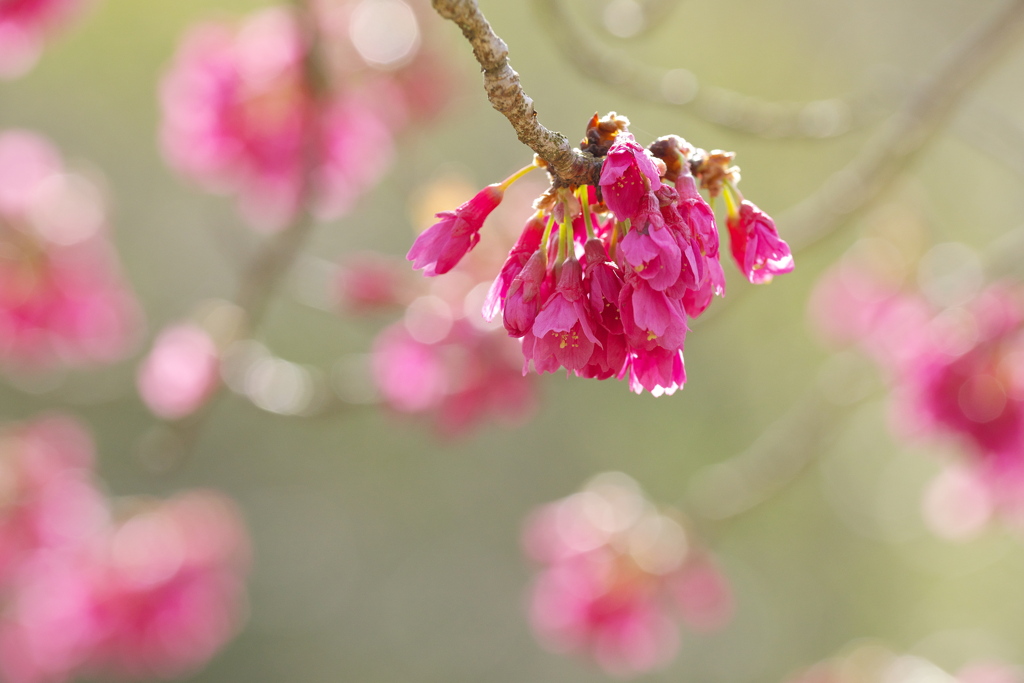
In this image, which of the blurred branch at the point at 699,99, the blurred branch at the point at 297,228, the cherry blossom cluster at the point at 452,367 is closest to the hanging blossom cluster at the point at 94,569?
the blurred branch at the point at 297,228

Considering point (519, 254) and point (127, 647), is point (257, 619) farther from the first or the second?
point (519, 254)

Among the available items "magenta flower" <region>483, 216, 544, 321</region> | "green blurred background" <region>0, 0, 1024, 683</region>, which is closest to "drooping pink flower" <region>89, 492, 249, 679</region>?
"magenta flower" <region>483, 216, 544, 321</region>

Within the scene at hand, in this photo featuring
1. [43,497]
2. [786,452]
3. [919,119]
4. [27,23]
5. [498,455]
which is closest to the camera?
[919,119]

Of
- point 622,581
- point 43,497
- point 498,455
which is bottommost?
point 622,581

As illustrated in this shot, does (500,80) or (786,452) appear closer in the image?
(500,80)

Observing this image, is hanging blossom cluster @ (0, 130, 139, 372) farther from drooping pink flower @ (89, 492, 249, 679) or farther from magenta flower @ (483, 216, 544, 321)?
magenta flower @ (483, 216, 544, 321)

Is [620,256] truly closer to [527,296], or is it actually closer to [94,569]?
[527,296]

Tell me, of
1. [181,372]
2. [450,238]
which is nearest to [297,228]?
[181,372]
